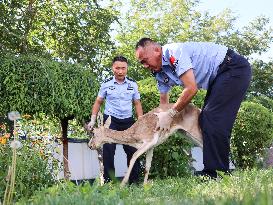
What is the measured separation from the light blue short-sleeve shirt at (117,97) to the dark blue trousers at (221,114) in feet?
5.85

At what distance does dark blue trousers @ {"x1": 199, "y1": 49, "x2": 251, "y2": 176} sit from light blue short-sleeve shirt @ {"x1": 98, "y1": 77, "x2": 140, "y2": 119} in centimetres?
178

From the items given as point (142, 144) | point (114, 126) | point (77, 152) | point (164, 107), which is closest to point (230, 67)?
point (164, 107)

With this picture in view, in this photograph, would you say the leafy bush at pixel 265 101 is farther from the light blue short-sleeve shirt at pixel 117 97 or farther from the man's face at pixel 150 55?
the man's face at pixel 150 55

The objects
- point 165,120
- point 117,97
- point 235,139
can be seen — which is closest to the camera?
point 165,120

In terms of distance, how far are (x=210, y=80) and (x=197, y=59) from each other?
0.85 ft

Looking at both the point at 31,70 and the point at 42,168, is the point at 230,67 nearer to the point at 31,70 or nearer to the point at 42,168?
the point at 42,168

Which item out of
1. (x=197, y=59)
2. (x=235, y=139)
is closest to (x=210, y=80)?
(x=197, y=59)

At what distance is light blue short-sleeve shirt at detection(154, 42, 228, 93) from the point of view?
492 cm

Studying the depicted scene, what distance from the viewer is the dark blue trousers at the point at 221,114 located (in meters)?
4.87

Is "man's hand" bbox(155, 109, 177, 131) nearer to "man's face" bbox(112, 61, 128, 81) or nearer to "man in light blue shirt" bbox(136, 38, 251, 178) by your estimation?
"man in light blue shirt" bbox(136, 38, 251, 178)

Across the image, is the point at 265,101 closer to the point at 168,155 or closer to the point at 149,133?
the point at 168,155

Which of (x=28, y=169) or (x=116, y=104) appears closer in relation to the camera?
(x=28, y=169)

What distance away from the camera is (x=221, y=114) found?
4.89 metres

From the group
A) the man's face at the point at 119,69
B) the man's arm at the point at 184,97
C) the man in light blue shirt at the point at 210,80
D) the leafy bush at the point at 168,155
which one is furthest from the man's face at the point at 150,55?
the leafy bush at the point at 168,155
